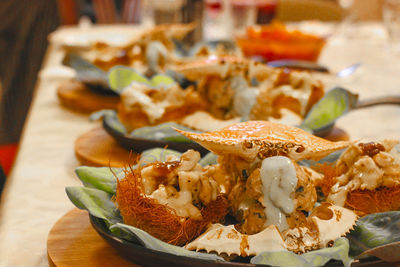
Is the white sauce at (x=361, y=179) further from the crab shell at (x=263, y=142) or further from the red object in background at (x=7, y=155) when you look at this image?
the red object in background at (x=7, y=155)

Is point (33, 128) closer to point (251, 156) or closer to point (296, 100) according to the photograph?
point (296, 100)

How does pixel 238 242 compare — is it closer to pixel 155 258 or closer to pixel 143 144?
pixel 155 258

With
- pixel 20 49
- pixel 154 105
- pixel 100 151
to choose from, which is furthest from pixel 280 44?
pixel 20 49

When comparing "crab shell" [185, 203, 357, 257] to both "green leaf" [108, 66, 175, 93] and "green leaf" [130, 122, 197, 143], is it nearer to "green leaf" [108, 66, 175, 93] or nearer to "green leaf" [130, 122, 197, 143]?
"green leaf" [130, 122, 197, 143]

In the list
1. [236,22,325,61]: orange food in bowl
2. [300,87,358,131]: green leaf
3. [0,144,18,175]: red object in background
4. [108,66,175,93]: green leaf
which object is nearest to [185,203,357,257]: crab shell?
[300,87,358,131]: green leaf

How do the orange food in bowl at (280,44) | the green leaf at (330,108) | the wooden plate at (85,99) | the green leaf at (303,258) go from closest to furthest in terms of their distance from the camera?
the green leaf at (303,258) → the green leaf at (330,108) → the wooden plate at (85,99) → the orange food in bowl at (280,44)

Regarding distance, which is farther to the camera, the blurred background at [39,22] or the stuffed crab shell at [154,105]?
the blurred background at [39,22]

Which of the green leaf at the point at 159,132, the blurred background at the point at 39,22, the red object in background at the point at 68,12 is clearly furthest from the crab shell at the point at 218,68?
the red object in background at the point at 68,12

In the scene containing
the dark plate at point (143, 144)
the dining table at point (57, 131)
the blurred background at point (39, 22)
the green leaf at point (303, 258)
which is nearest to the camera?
the green leaf at point (303, 258)

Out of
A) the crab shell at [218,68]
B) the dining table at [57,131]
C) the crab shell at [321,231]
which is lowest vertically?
the dining table at [57,131]
